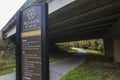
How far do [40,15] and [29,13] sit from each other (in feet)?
1.82

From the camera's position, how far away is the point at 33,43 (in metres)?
4.82

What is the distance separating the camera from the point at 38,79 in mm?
4617

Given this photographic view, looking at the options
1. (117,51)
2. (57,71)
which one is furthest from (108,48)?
(57,71)

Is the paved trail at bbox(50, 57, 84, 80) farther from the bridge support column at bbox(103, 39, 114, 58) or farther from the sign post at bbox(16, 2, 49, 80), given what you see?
the bridge support column at bbox(103, 39, 114, 58)

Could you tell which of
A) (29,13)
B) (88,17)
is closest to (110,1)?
(88,17)

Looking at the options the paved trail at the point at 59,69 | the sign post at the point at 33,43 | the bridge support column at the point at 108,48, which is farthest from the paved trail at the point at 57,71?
the bridge support column at the point at 108,48

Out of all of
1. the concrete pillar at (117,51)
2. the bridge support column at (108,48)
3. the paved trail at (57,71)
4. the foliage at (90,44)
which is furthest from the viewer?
the foliage at (90,44)

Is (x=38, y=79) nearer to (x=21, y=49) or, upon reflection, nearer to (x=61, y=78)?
(x=21, y=49)

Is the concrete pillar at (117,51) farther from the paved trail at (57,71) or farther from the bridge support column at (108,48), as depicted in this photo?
the bridge support column at (108,48)

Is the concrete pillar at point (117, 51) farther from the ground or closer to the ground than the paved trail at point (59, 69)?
farther from the ground

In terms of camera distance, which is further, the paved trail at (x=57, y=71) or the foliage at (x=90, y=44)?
the foliage at (x=90, y=44)

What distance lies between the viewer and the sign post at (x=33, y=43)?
14.8ft

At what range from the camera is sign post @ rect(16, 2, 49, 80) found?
4500mm

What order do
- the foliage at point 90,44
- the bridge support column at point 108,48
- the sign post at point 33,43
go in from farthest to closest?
the foliage at point 90,44
the bridge support column at point 108,48
the sign post at point 33,43
